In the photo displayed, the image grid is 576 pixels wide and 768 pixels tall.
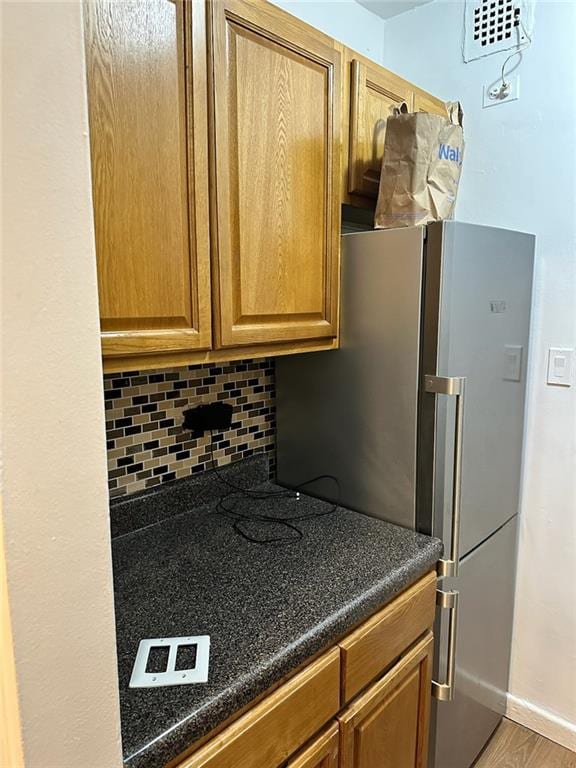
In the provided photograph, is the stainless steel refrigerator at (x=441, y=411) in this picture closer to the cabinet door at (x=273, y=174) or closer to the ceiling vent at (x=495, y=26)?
the cabinet door at (x=273, y=174)

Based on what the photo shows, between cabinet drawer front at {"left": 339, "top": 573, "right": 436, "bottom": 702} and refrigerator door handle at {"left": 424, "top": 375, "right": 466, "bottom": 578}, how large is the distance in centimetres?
7

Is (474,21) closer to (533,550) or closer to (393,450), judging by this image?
(393,450)

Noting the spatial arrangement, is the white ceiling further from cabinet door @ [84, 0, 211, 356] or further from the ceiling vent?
cabinet door @ [84, 0, 211, 356]

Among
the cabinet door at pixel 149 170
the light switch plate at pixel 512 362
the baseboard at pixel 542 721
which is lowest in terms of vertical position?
the baseboard at pixel 542 721

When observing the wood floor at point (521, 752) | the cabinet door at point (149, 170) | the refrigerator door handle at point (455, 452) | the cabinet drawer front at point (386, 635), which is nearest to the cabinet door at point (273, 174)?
the cabinet door at point (149, 170)

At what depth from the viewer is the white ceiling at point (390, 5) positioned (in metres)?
1.87

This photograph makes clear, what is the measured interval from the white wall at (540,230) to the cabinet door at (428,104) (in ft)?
0.46

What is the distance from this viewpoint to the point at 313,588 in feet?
3.75

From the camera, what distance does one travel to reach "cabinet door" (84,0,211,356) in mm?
910

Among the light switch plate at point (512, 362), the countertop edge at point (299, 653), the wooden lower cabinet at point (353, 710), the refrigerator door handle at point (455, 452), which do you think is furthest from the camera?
the light switch plate at point (512, 362)

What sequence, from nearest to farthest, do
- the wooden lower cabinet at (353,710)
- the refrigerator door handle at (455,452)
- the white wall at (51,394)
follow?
the white wall at (51,394) < the wooden lower cabinet at (353,710) < the refrigerator door handle at (455,452)

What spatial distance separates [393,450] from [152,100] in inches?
38.9

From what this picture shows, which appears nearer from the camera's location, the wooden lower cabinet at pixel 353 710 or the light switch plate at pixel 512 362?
the wooden lower cabinet at pixel 353 710

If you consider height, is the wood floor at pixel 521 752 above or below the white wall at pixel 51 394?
below
